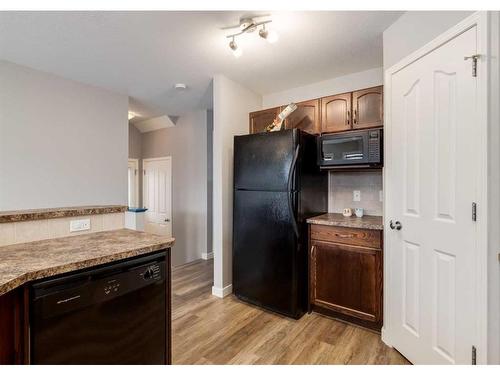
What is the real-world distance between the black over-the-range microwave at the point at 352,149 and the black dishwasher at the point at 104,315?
5.94 ft

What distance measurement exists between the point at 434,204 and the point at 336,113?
4.57 ft

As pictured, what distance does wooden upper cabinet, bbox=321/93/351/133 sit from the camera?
103 inches

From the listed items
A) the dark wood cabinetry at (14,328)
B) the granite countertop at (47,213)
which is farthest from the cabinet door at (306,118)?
the dark wood cabinetry at (14,328)

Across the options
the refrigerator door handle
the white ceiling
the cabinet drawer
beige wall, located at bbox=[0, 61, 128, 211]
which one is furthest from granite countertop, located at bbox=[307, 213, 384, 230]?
beige wall, located at bbox=[0, 61, 128, 211]

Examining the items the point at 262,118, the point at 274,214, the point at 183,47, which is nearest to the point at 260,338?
the point at 274,214

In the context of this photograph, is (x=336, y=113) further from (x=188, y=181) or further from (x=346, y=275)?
(x=188, y=181)

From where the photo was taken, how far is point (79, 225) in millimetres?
1624

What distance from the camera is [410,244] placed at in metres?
1.79

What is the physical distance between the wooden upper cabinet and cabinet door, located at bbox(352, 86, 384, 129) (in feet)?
0.19

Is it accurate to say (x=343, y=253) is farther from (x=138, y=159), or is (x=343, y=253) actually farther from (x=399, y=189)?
(x=138, y=159)

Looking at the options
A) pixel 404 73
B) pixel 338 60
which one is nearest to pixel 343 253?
pixel 404 73

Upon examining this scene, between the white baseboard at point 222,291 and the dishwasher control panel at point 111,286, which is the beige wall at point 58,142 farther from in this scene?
the dishwasher control panel at point 111,286

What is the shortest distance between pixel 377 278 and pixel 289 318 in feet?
2.85

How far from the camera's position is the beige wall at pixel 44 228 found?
1.36 m
